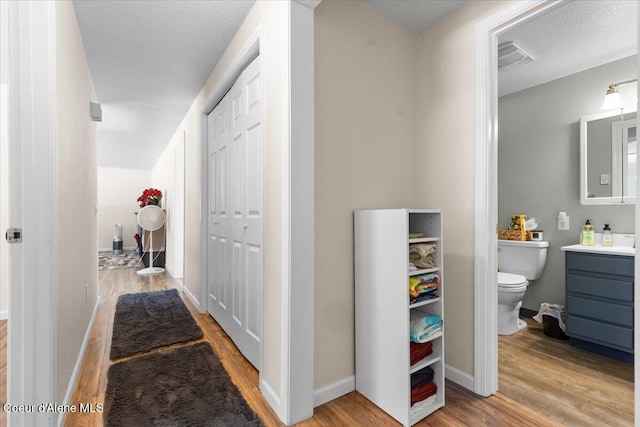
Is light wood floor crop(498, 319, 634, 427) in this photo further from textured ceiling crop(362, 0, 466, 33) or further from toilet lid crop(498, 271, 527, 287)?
textured ceiling crop(362, 0, 466, 33)

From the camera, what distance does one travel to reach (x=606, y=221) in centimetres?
260

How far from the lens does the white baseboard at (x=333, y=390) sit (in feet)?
5.39

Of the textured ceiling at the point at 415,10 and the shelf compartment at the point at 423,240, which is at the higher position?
the textured ceiling at the point at 415,10

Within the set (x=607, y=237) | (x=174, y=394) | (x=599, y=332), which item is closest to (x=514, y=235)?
(x=607, y=237)

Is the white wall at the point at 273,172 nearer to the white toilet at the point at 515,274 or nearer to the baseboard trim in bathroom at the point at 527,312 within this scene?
the white toilet at the point at 515,274

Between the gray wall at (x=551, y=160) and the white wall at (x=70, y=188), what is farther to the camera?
the gray wall at (x=551, y=160)

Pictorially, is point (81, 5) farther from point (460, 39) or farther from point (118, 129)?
point (118, 129)

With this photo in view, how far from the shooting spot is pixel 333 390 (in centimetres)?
170

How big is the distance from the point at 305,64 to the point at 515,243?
2.72m

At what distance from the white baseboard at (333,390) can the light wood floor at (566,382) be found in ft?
2.94

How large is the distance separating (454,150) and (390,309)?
3.55 feet

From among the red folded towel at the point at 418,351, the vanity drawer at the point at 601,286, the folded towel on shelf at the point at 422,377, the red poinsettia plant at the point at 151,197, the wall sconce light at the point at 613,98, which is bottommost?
the folded towel on shelf at the point at 422,377

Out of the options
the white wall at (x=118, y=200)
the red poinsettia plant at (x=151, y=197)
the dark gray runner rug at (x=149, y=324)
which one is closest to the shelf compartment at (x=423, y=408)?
the dark gray runner rug at (x=149, y=324)

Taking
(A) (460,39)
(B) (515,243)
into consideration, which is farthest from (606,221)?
(A) (460,39)
